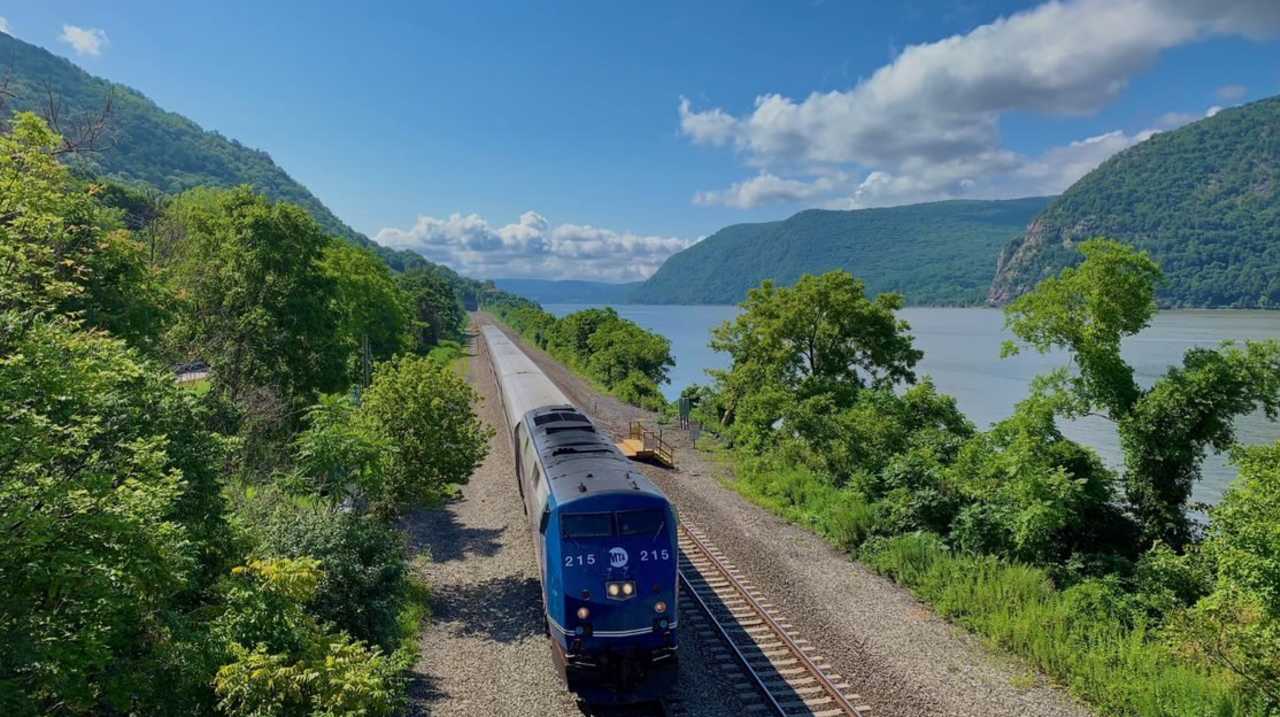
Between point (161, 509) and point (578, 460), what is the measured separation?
7.73 m

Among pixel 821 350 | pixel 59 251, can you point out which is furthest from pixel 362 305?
pixel 821 350

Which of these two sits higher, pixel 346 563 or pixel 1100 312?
pixel 1100 312

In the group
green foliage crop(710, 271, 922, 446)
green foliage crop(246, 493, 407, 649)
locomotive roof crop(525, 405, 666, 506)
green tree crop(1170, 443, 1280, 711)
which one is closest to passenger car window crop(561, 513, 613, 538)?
locomotive roof crop(525, 405, 666, 506)

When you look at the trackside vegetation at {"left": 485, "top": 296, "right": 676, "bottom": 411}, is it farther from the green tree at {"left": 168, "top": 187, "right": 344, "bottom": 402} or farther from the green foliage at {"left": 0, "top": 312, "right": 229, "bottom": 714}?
the green foliage at {"left": 0, "top": 312, "right": 229, "bottom": 714}

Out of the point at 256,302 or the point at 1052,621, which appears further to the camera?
the point at 256,302

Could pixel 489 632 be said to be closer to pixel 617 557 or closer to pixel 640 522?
pixel 617 557

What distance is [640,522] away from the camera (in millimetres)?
12234

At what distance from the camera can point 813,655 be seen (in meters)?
14.3

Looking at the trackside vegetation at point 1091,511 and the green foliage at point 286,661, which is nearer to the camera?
the green foliage at point 286,661

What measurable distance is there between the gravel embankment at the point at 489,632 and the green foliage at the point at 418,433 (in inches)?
107

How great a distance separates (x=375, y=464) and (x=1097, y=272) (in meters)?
20.7

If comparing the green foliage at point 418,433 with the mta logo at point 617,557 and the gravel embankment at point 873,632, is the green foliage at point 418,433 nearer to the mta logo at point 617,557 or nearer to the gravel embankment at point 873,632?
the mta logo at point 617,557

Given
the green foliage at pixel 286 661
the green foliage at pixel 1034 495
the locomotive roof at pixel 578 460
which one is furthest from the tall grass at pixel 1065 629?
the green foliage at pixel 286 661

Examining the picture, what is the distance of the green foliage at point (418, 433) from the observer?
18.4 metres
